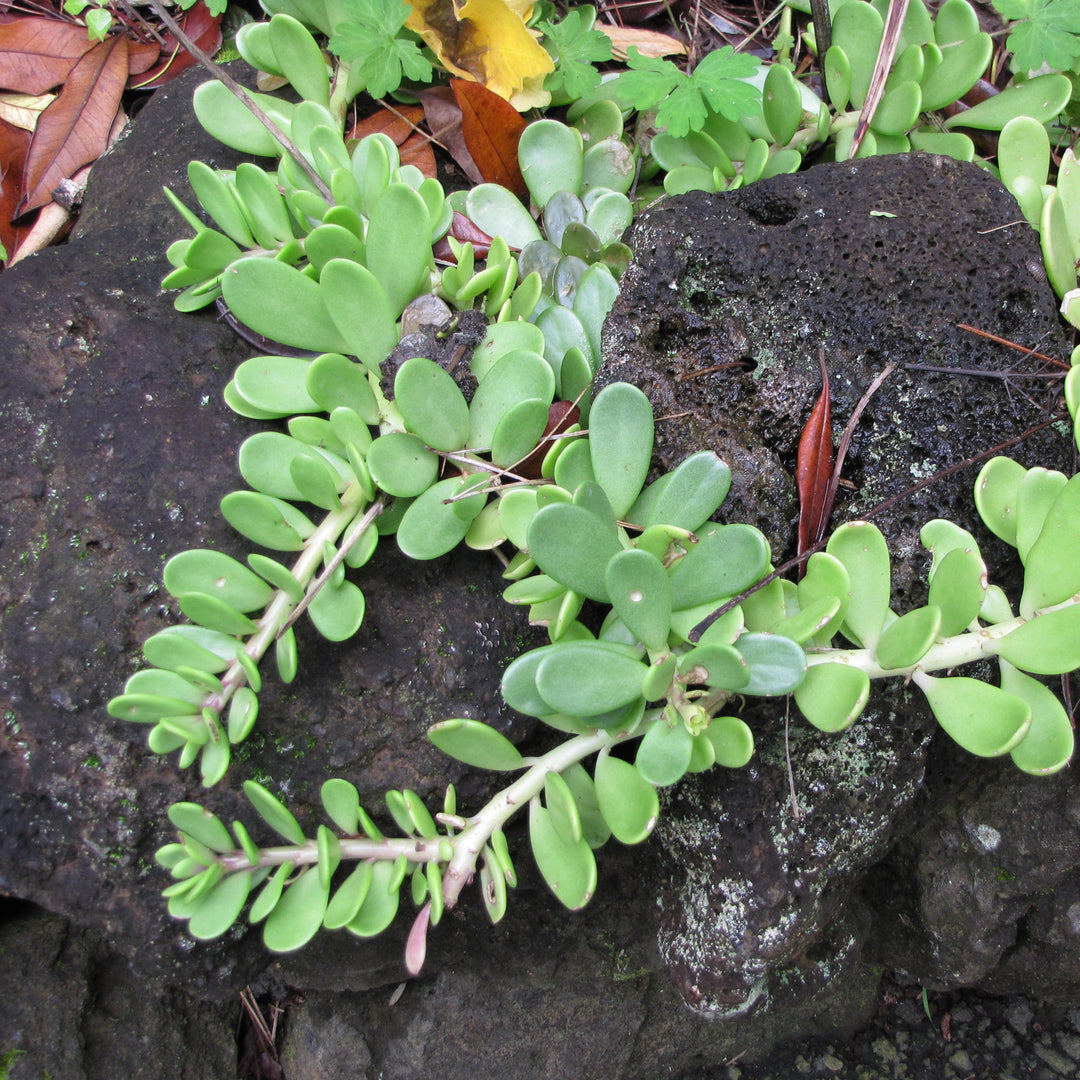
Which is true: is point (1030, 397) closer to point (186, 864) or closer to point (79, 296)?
point (186, 864)

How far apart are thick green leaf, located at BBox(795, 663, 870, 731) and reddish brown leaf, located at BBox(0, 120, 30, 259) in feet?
6.75

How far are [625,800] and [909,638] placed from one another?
44cm

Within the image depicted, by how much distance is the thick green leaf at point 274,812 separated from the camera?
3.75ft

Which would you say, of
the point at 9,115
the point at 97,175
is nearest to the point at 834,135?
the point at 97,175

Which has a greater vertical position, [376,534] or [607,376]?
[607,376]

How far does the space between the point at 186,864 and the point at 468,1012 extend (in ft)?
2.82

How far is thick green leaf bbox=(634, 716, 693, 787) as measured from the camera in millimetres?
1087

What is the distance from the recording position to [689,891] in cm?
144

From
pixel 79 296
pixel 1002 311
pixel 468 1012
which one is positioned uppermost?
pixel 1002 311

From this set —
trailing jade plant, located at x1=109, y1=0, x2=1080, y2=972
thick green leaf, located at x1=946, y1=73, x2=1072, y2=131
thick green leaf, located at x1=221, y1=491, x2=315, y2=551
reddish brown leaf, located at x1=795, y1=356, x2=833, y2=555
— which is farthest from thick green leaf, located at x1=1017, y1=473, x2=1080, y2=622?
thick green leaf, located at x1=221, y1=491, x2=315, y2=551

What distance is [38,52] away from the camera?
2.08 metres

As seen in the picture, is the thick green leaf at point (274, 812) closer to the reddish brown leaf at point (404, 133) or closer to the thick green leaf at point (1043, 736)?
the thick green leaf at point (1043, 736)

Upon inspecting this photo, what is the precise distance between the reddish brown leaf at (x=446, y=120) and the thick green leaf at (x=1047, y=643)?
4.45ft

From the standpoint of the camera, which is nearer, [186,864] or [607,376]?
[186,864]
